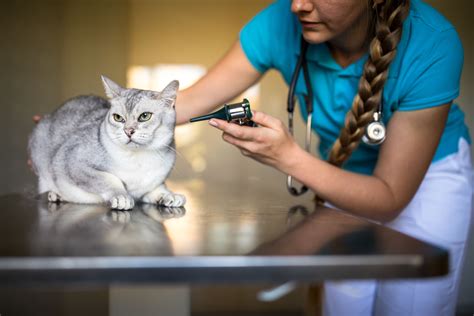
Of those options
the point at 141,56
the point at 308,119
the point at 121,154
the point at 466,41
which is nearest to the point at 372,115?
the point at 308,119

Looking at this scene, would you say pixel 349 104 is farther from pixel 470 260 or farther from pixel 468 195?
pixel 470 260

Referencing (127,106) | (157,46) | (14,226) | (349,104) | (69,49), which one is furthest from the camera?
(157,46)

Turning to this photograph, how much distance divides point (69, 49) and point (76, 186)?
6.71ft

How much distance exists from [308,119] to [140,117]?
0.40 meters

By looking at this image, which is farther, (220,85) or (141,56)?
(141,56)

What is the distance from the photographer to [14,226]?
32.6 inches

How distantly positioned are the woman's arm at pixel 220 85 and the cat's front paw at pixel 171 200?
11.7 inches

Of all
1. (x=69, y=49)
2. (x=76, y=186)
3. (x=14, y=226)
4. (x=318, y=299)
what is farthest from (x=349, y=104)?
(x=69, y=49)

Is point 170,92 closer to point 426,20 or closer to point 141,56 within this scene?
point 426,20

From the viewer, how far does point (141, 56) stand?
3.21 meters

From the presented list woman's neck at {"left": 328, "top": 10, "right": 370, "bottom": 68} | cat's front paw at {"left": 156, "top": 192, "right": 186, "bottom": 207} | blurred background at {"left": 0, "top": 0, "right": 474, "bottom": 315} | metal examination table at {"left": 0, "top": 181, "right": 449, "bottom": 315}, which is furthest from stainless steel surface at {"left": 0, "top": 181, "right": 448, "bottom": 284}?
blurred background at {"left": 0, "top": 0, "right": 474, "bottom": 315}

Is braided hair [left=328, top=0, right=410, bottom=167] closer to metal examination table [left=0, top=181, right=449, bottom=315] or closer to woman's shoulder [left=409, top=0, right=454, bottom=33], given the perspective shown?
woman's shoulder [left=409, top=0, right=454, bottom=33]

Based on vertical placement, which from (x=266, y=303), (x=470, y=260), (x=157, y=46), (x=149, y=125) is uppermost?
(x=157, y=46)

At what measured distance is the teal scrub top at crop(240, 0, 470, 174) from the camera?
1123mm
